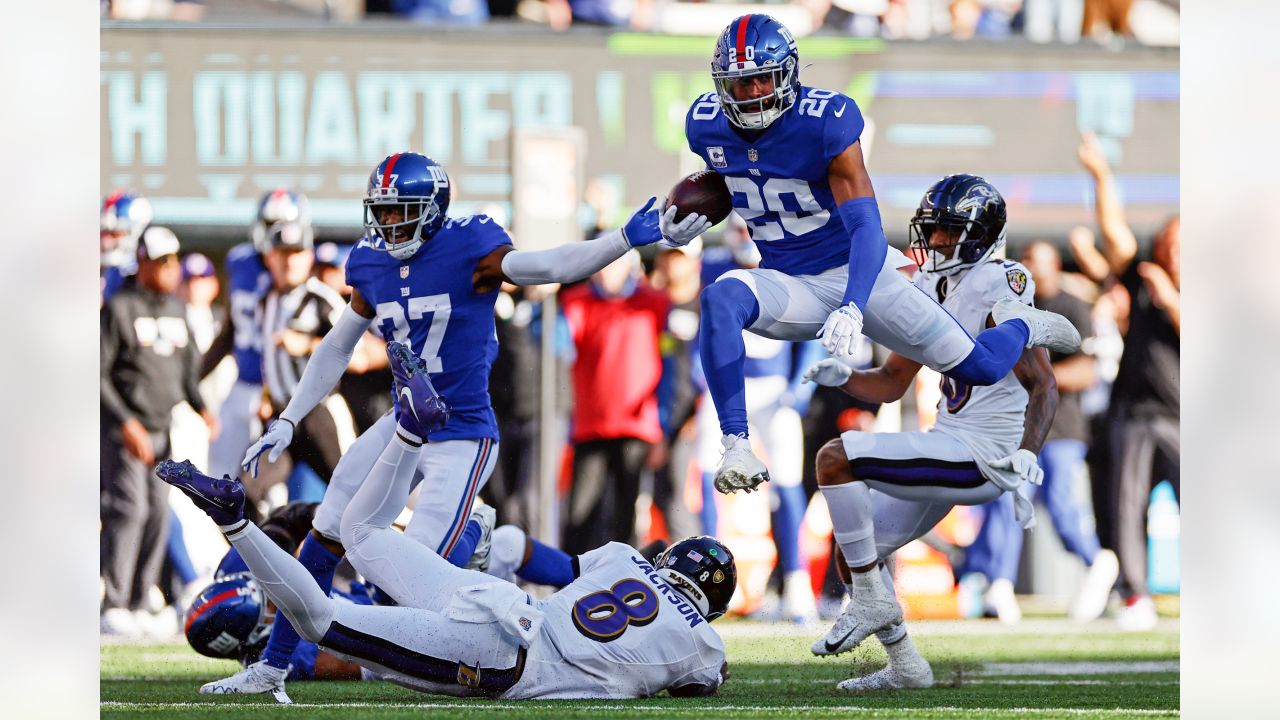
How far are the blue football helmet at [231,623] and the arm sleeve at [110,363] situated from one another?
276cm

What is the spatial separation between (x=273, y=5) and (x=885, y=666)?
640 cm

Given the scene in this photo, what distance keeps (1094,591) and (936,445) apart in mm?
3734

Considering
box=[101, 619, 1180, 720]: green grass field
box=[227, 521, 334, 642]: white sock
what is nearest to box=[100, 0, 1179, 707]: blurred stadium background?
box=[101, 619, 1180, 720]: green grass field

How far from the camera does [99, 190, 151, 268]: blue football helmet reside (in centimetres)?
900

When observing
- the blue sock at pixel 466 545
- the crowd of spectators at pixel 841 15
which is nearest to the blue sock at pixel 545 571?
the blue sock at pixel 466 545

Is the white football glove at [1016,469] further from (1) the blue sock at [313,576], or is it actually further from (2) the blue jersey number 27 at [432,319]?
(1) the blue sock at [313,576]

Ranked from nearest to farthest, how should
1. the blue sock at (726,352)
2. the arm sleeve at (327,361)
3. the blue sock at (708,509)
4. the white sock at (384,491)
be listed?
1. the white sock at (384,491)
2. the blue sock at (726,352)
3. the arm sleeve at (327,361)
4. the blue sock at (708,509)

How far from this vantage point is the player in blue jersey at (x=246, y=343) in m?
8.57

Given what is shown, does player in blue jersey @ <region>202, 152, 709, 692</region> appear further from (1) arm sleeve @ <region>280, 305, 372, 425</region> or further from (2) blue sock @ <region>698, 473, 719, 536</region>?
(2) blue sock @ <region>698, 473, 719, 536</region>

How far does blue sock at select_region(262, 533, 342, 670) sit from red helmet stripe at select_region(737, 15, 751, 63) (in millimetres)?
2051

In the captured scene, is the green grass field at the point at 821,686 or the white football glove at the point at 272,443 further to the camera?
the white football glove at the point at 272,443

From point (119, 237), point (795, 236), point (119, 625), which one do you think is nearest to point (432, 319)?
point (795, 236)

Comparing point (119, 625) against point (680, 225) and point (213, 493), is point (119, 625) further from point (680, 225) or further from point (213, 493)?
point (680, 225)
